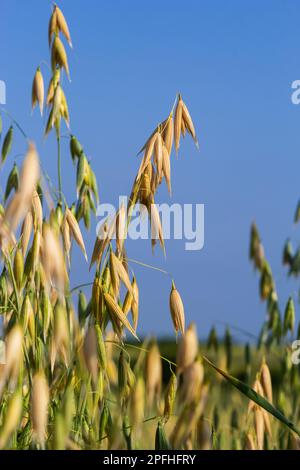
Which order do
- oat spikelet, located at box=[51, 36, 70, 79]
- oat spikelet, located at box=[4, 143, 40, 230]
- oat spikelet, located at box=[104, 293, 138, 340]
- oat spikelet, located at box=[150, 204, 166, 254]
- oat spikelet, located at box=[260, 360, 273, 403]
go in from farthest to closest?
1. oat spikelet, located at box=[260, 360, 273, 403]
2. oat spikelet, located at box=[51, 36, 70, 79]
3. oat spikelet, located at box=[150, 204, 166, 254]
4. oat spikelet, located at box=[104, 293, 138, 340]
5. oat spikelet, located at box=[4, 143, 40, 230]

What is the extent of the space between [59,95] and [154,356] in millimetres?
683

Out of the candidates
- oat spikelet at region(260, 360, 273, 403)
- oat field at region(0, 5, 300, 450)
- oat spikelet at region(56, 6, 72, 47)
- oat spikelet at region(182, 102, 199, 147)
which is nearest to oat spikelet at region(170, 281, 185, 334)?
oat field at region(0, 5, 300, 450)

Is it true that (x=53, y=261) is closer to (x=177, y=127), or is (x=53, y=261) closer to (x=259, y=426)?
(x=177, y=127)

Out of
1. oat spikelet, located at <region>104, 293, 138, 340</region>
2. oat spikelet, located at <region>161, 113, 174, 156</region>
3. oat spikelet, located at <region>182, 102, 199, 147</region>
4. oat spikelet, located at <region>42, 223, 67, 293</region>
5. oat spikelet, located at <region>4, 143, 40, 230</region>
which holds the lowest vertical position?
oat spikelet, located at <region>104, 293, 138, 340</region>

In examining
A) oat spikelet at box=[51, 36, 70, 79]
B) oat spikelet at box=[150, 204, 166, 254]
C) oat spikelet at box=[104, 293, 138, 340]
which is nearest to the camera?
oat spikelet at box=[104, 293, 138, 340]

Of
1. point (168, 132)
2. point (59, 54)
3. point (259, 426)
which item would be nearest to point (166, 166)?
point (168, 132)

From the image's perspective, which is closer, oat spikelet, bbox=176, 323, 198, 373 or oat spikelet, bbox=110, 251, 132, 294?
oat spikelet, bbox=176, 323, 198, 373

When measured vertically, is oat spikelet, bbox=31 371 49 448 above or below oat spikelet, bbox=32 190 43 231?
below

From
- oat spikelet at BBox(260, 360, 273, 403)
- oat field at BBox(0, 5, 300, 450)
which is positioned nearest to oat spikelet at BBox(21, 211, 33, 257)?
oat field at BBox(0, 5, 300, 450)

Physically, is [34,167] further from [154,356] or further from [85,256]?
[85,256]

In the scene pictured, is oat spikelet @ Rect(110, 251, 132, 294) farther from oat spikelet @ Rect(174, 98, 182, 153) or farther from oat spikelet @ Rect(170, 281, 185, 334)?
oat spikelet @ Rect(174, 98, 182, 153)

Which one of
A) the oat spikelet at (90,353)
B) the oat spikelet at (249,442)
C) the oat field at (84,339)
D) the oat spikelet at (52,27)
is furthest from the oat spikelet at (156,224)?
the oat spikelet at (249,442)

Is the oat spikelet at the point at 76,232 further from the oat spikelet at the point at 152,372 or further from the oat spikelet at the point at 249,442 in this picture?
the oat spikelet at the point at 249,442
